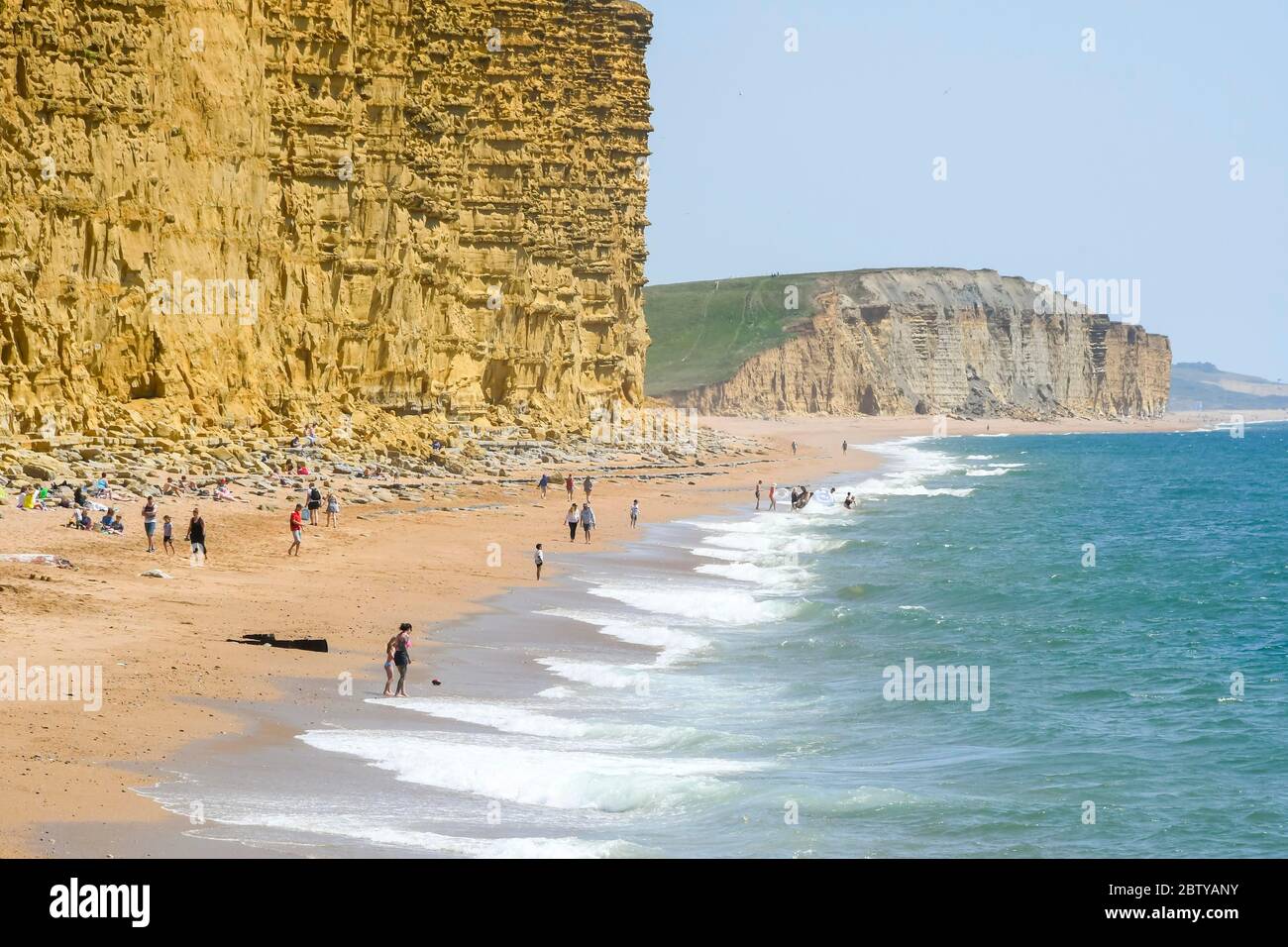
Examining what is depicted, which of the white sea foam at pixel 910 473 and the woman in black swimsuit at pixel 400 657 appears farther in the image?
the white sea foam at pixel 910 473

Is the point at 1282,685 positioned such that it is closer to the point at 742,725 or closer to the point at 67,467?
the point at 742,725

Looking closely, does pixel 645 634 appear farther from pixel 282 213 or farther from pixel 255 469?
pixel 282 213

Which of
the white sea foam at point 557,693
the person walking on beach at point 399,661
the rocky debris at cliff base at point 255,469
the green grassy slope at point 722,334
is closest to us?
the person walking on beach at point 399,661

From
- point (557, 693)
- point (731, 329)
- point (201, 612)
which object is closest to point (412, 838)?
point (557, 693)

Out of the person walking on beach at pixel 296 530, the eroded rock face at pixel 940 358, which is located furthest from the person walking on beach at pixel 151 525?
the eroded rock face at pixel 940 358

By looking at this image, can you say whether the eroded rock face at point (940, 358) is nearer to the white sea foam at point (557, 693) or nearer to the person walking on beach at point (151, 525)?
the person walking on beach at point (151, 525)
